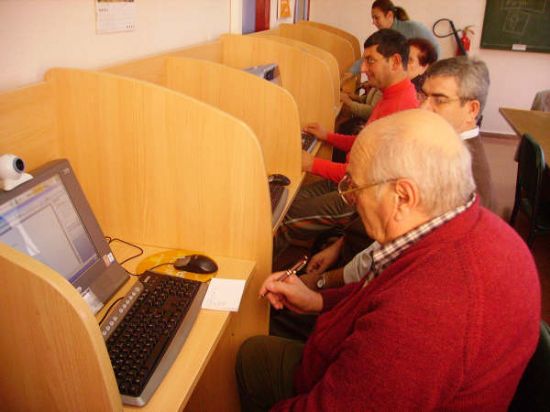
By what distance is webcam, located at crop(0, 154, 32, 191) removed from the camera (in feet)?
3.11

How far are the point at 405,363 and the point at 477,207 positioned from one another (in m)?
0.33

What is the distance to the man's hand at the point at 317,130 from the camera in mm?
2477

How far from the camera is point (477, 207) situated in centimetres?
89

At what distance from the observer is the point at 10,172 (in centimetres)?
96

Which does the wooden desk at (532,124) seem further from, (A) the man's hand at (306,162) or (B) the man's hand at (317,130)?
(A) the man's hand at (306,162)

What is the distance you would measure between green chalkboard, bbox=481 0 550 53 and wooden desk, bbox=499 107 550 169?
2253 millimetres

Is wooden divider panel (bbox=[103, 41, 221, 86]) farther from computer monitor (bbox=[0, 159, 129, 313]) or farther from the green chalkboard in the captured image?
the green chalkboard

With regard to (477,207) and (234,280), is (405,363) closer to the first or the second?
(477,207)

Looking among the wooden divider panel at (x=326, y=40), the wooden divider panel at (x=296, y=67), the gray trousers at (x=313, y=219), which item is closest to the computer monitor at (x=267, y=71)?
the wooden divider panel at (x=296, y=67)

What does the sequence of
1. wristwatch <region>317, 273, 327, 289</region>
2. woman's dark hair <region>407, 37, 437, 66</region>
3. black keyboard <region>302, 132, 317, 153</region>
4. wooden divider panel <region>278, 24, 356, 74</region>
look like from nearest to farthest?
wristwatch <region>317, 273, 327, 289</region>, black keyboard <region>302, 132, 317, 153</region>, woman's dark hair <region>407, 37, 437, 66</region>, wooden divider panel <region>278, 24, 356, 74</region>

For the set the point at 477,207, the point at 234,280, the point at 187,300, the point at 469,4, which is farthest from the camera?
the point at 469,4

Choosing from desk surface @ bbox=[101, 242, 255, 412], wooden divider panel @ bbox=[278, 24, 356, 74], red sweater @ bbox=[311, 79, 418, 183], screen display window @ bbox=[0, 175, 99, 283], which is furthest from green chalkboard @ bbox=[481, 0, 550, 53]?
screen display window @ bbox=[0, 175, 99, 283]

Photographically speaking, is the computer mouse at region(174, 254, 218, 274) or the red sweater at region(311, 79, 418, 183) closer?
the computer mouse at region(174, 254, 218, 274)

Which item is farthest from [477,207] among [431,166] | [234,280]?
[234,280]
